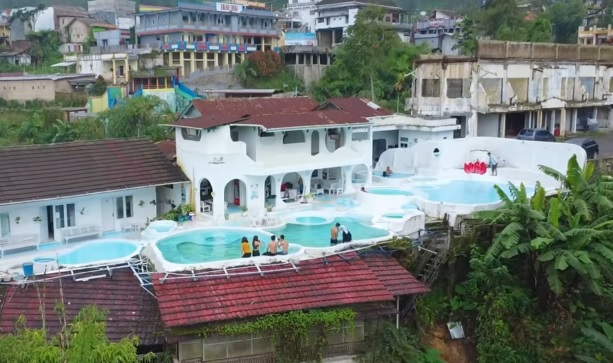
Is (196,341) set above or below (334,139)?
below

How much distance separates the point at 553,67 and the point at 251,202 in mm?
26086

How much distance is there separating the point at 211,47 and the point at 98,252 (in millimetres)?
43821

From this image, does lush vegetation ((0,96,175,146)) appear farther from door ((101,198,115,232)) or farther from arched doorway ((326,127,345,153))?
door ((101,198,115,232))

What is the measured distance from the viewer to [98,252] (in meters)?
20.3

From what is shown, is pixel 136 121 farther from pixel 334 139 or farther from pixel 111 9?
pixel 111 9

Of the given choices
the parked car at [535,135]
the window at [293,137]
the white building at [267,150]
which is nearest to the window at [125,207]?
the white building at [267,150]

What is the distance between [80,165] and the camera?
2309 centimetres

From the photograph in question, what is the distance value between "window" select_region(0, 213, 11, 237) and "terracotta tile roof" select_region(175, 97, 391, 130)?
7048 mm

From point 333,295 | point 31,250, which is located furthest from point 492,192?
point 31,250

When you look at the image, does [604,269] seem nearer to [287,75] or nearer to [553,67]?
[553,67]

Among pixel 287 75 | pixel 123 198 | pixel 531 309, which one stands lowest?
pixel 531 309

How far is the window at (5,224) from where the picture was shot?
2078 centimetres

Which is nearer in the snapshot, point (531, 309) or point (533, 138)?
point (531, 309)

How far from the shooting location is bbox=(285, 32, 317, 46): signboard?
7269cm
